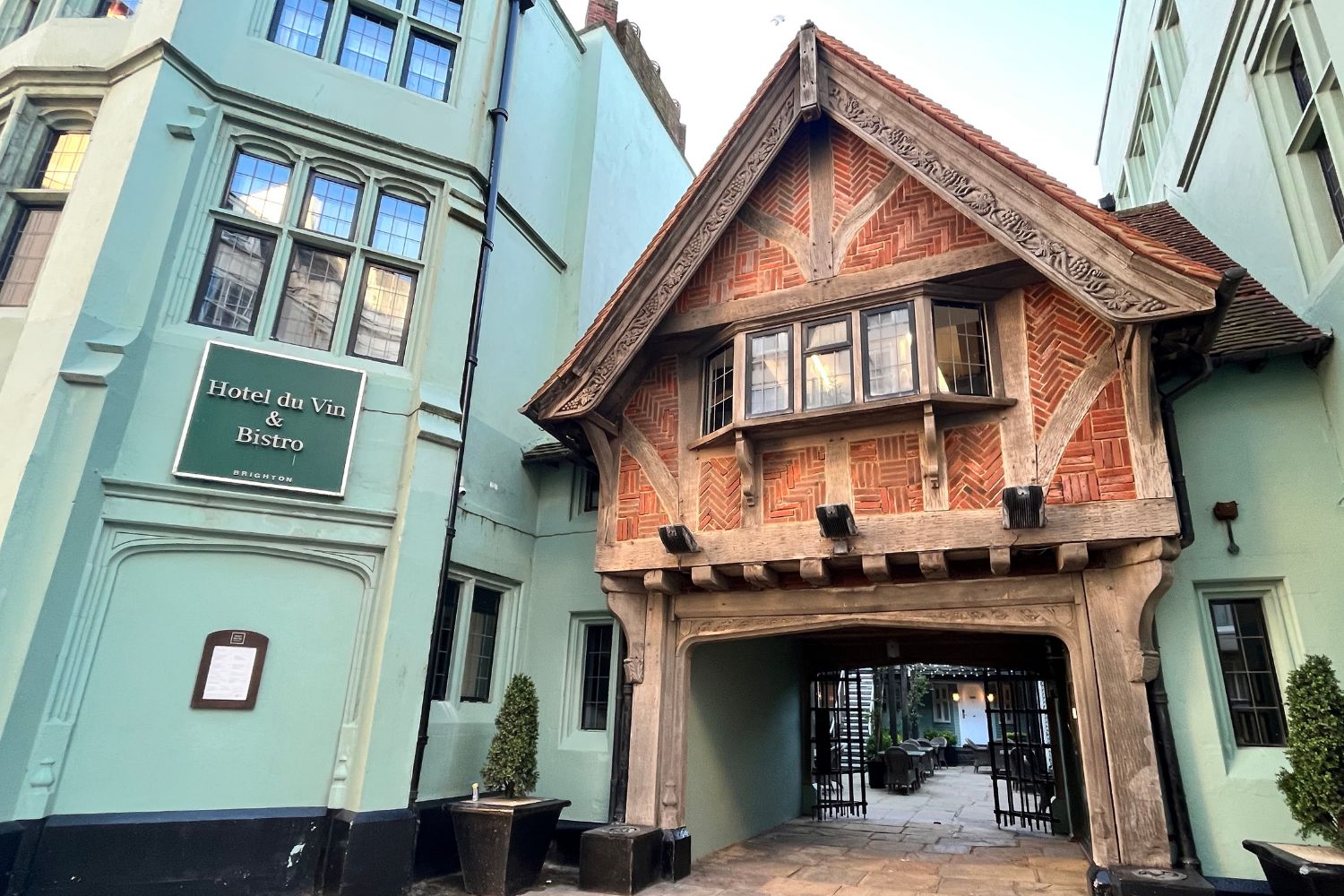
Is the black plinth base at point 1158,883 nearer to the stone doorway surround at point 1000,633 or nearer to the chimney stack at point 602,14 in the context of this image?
the stone doorway surround at point 1000,633

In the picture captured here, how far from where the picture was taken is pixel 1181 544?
616cm

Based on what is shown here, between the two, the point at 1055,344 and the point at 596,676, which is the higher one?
the point at 1055,344

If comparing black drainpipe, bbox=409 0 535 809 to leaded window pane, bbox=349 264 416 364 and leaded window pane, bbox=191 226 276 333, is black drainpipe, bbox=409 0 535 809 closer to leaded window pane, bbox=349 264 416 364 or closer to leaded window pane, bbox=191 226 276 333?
leaded window pane, bbox=349 264 416 364

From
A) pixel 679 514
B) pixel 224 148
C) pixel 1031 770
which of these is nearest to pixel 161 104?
pixel 224 148

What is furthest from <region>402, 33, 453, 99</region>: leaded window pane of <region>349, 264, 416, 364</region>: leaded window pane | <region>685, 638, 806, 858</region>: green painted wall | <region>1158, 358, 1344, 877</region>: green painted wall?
<region>1158, 358, 1344, 877</region>: green painted wall

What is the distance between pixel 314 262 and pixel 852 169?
5.95m

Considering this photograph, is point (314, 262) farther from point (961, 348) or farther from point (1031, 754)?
point (1031, 754)

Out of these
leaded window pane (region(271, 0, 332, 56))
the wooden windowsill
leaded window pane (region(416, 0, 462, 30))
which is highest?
leaded window pane (region(416, 0, 462, 30))

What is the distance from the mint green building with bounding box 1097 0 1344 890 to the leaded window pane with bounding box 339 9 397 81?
30.8 feet

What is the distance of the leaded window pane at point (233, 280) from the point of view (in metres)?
7.59

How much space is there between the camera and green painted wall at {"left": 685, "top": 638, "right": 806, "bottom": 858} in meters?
8.75

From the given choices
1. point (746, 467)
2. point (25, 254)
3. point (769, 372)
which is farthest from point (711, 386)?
point (25, 254)

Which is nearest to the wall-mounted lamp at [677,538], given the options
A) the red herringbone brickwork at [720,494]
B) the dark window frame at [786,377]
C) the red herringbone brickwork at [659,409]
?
the red herringbone brickwork at [720,494]

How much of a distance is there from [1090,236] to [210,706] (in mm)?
8520
